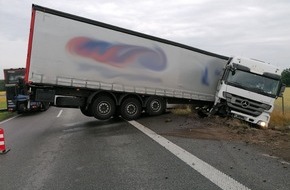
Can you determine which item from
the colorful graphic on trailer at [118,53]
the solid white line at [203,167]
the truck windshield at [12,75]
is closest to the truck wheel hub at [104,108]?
the colorful graphic on trailer at [118,53]

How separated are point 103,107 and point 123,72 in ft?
5.08

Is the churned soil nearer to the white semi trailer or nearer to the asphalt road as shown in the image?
the asphalt road

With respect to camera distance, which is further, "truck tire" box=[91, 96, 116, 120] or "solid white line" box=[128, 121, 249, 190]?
"truck tire" box=[91, 96, 116, 120]

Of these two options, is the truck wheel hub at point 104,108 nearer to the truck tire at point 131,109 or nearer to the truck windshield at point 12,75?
the truck tire at point 131,109

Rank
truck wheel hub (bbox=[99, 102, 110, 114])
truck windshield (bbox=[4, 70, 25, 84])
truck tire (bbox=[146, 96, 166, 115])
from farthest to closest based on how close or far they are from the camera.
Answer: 1. truck windshield (bbox=[4, 70, 25, 84])
2. truck tire (bbox=[146, 96, 166, 115])
3. truck wheel hub (bbox=[99, 102, 110, 114])

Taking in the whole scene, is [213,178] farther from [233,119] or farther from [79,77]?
[233,119]

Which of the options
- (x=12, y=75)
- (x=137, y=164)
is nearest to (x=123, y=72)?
(x=137, y=164)

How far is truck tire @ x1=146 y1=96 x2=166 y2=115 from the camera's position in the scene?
15.5 metres

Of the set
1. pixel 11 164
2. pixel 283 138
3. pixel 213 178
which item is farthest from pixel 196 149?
pixel 11 164

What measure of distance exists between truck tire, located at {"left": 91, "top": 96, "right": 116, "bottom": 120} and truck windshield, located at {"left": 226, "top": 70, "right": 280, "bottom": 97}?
16.5 feet

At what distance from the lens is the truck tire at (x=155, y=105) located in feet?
50.7

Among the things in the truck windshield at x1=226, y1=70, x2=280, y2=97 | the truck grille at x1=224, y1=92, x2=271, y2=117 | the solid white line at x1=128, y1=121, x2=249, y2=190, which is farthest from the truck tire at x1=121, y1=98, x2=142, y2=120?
the solid white line at x1=128, y1=121, x2=249, y2=190

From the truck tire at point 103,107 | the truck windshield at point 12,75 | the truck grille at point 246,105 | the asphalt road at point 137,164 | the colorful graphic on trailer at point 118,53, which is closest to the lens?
the asphalt road at point 137,164

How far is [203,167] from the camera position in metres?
6.62
